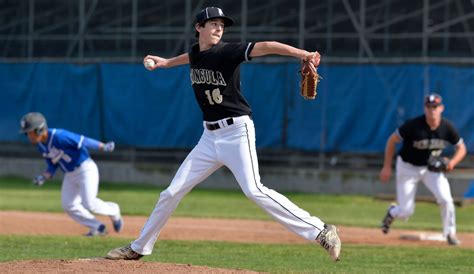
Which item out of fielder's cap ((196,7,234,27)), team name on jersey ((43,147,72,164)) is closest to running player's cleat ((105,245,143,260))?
fielder's cap ((196,7,234,27))

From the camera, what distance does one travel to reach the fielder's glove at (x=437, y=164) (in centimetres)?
1406

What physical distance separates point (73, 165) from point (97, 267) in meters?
5.65

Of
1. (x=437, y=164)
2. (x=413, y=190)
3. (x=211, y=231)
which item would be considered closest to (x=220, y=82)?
(x=437, y=164)

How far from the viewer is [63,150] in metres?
14.5

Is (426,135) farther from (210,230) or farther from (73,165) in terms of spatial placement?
(73,165)

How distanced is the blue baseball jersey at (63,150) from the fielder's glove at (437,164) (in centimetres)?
442

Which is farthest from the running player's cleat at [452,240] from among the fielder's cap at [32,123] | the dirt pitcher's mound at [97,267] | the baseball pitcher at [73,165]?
the dirt pitcher's mound at [97,267]

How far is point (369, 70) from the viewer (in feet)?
71.9

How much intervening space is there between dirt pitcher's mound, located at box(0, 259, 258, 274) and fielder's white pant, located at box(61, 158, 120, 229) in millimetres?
A: 5172

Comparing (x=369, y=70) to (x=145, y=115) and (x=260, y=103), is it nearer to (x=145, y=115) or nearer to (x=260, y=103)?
(x=260, y=103)

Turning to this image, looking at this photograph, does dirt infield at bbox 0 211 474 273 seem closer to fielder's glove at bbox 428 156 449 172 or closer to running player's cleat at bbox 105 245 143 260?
A: fielder's glove at bbox 428 156 449 172

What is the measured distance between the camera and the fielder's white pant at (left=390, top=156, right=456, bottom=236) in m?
14.2

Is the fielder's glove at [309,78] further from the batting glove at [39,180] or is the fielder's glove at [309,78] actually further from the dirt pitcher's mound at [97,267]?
the batting glove at [39,180]

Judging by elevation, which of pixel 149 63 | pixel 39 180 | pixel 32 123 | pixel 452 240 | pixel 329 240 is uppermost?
pixel 149 63
